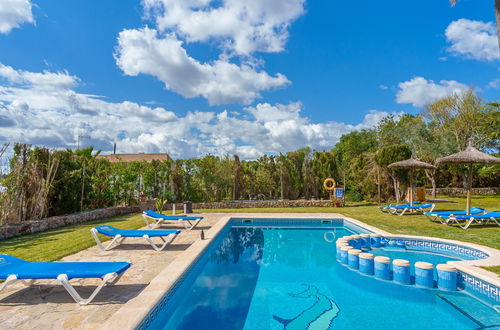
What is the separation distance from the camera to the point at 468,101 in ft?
76.8

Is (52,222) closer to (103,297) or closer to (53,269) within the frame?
(53,269)

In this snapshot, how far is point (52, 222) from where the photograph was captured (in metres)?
9.88

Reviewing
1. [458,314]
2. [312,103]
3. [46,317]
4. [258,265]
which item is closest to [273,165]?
[312,103]

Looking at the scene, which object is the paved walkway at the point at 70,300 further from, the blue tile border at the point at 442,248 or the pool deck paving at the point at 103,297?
the blue tile border at the point at 442,248

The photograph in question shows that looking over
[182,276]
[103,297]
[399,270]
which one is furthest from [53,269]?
[399,270]

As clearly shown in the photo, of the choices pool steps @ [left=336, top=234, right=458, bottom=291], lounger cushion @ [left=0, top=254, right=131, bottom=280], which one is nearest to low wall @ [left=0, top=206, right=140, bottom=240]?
lounger cushion @ [left=0, top=254, right=131, bottom=280]

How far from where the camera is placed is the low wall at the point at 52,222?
8337 mm

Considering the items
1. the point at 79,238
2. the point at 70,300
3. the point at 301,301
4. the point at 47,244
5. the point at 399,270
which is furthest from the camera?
the point at 79,238

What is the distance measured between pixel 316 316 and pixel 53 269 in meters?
4.02

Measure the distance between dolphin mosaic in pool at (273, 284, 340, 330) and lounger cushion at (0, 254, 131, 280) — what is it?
8.69ft

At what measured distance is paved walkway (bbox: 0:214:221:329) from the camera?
10.7 feet

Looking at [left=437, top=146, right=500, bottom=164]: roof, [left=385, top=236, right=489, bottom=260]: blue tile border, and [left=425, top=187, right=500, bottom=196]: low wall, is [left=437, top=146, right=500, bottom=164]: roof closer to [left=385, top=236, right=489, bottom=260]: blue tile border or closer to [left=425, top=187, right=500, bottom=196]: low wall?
[left=385, top=236, right=489, bottom=260]: blue tile border

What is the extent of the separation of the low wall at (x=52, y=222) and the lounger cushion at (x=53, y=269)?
5376 mm

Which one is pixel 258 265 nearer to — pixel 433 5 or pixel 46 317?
pixel 46 317
